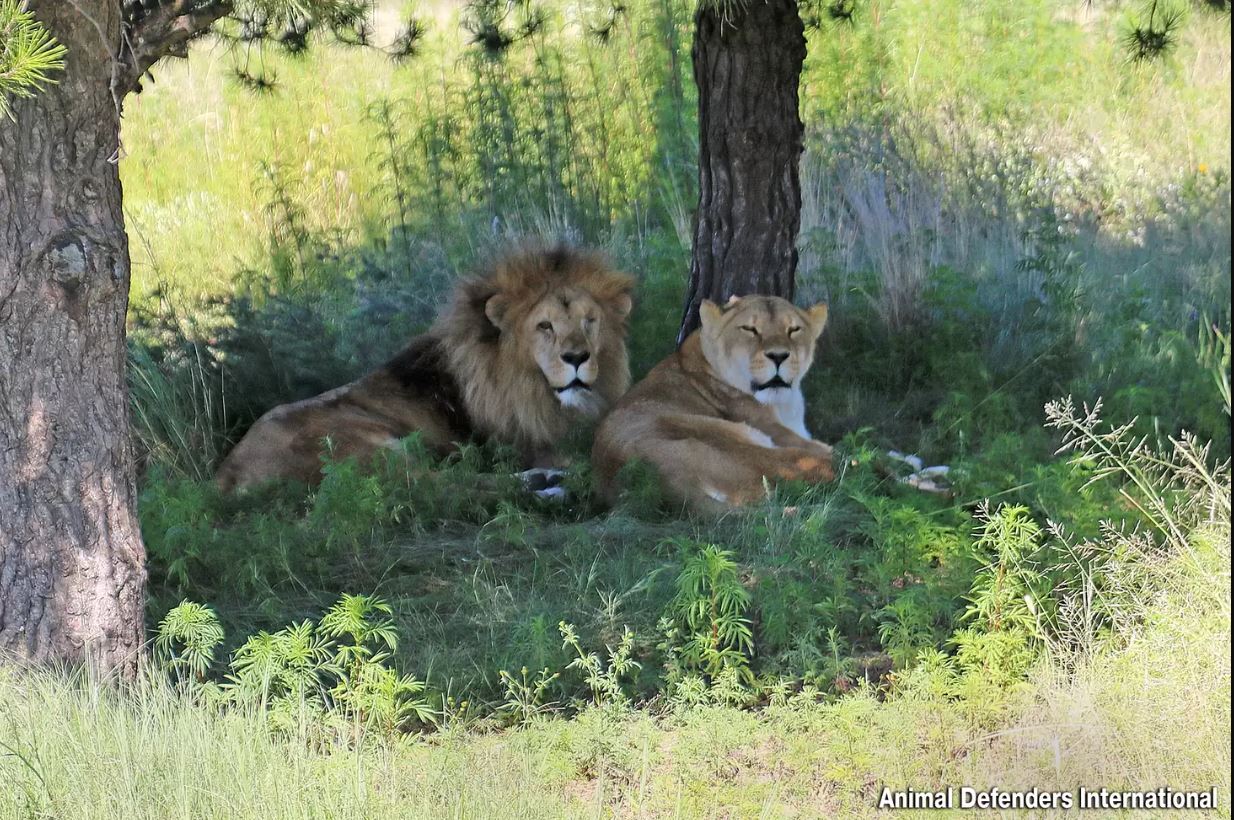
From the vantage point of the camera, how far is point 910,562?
494 centimetres

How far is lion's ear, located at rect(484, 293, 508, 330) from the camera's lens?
24.0ft

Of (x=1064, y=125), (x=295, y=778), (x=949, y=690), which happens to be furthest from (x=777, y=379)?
→ (x=1064, y=125)

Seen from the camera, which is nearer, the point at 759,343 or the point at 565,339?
the point at 759,343

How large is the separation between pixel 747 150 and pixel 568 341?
4.70 ft

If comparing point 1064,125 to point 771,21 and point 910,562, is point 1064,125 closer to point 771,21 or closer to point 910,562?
point 771,21

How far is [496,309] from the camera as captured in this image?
24.1 ft

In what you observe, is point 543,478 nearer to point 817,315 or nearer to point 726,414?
point 726,414

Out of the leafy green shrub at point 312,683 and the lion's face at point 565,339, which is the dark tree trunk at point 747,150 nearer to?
the lion's face at point 565,339

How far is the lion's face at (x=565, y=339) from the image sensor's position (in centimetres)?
720

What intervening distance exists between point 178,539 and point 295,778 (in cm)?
215

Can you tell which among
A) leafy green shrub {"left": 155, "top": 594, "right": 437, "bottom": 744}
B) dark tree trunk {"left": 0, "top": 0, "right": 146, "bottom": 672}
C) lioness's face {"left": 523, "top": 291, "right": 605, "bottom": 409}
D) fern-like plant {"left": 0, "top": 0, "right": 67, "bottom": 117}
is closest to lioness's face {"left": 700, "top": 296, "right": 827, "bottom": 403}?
lioness's face {"left": 523, "top": 291, "right": 605, "bottom": 409}

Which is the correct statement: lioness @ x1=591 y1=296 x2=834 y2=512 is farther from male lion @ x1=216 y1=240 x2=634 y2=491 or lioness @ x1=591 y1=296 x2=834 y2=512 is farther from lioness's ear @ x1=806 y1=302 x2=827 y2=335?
male lion @ x1=216 y1=240 x2=634 y2=491

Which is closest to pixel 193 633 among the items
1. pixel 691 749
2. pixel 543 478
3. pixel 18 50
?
pixel 691 749

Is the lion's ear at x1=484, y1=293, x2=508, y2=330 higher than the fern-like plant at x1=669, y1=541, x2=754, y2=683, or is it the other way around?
the lion's ear at x1=484, y1=293, x2=508, y2=330
